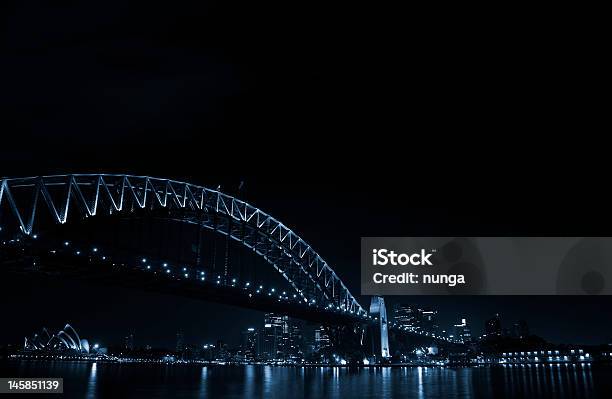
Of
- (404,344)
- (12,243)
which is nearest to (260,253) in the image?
(12,243)

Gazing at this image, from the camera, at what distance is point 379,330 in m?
112

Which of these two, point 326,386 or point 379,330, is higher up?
point 379,330

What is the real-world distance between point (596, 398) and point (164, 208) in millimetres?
45696

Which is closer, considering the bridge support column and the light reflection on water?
the light reflection on water

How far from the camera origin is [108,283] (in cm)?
5603

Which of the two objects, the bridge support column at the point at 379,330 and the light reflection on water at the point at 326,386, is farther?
the bridge support column at the point at 379,330

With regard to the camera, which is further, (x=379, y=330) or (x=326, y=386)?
(x=379, y=330)

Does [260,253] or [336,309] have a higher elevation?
[260,253]

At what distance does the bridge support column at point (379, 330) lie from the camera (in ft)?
362

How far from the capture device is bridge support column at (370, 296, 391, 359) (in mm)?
110438

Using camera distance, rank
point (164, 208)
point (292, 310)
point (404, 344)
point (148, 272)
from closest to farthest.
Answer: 1. point (148, 272)
2. point (164, 208)
3. point (292, 310)
4. point (404, 344)

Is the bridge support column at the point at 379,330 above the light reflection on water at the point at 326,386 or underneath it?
above

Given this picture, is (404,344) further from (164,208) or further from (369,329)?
(164,208)

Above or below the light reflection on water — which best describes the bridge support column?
above
